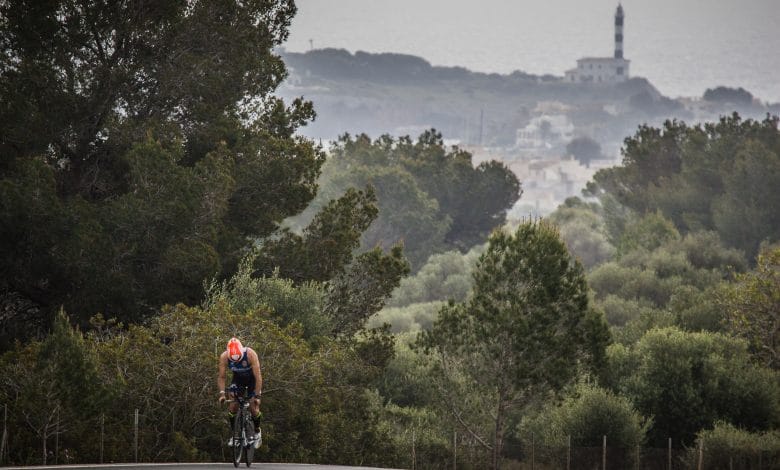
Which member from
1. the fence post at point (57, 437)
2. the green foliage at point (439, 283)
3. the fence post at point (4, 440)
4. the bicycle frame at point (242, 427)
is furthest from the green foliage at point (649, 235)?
the bicycle frame at point (242, 427)

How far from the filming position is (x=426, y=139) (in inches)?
4970

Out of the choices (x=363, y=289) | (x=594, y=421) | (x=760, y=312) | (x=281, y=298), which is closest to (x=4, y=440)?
(x=281, y=298)

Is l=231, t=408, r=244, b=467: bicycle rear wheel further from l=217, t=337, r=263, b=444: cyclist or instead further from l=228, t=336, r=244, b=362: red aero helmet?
l=228, t=336, r=244, b=362: red aero helmet

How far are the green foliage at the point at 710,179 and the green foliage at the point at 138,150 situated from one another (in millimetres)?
68340

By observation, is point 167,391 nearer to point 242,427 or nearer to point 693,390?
point 242,427

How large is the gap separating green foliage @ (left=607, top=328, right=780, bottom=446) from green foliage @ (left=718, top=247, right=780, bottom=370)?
3.88 meters

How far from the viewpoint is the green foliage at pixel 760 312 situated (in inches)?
2077

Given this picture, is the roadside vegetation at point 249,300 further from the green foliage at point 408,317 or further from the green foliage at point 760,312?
the green foliage at point 408,317

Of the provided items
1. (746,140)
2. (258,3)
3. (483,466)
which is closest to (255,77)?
(258,3)

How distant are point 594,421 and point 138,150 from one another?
1519 cm

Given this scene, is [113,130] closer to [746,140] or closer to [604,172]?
[746,140]

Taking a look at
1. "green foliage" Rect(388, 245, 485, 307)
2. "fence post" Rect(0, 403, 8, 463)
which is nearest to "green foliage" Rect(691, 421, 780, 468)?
"fence post" Rect(0, 403, 8, 463)

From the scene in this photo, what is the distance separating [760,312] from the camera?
53.3 meters

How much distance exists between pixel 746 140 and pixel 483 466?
257 feet
